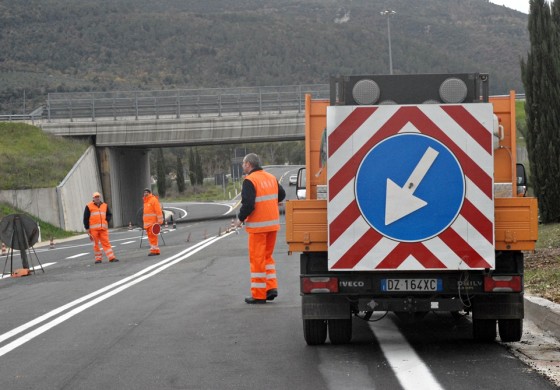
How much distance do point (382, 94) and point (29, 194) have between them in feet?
129

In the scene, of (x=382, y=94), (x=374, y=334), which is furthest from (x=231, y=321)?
(x=382, y=94)

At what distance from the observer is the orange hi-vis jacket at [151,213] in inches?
→ 1031

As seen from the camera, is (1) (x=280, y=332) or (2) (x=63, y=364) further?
(1) (x=280, y=332)

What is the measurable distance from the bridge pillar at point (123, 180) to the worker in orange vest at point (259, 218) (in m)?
→ 42.4

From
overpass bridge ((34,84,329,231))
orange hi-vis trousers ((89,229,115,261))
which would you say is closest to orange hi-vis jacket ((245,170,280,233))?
orange hi-vis trousers ((89,229,115,261))

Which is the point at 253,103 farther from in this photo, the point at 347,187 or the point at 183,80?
the point at 183,80

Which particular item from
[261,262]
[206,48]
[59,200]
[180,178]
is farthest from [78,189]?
[206,48]

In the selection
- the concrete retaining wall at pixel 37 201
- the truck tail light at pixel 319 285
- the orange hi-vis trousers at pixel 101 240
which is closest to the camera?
the truck tail light at pixel 319 285

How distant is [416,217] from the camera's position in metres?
9.10

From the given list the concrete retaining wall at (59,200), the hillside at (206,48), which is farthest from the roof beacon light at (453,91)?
the hillside at (206,48)

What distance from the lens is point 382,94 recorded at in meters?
9.76

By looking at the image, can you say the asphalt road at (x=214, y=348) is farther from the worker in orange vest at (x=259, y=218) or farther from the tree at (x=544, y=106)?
the tree at (x=544, y=106)

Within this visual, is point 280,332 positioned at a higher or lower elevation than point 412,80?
lower

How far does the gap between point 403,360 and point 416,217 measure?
3.93 ft
